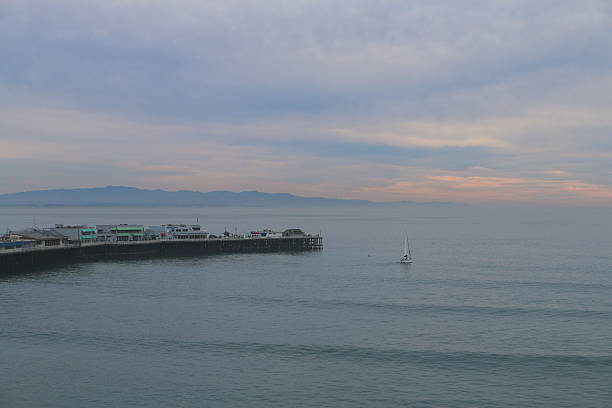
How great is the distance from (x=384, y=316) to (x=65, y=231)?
75.2 metres

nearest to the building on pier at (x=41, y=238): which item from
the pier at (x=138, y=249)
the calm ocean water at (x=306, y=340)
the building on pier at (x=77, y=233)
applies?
the building on pier at (x=77, y=233)

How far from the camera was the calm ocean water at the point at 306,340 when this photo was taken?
100ft

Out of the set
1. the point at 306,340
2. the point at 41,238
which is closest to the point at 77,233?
the point at 41,238

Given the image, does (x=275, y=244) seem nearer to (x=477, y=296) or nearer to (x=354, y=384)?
(x=477, y=296)

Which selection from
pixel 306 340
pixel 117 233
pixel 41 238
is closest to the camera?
pixel 306 340

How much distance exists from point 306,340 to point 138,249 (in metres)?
69.4

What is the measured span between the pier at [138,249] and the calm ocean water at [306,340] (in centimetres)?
858

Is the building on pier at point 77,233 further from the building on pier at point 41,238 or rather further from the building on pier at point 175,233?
the building on pier at point 175,233

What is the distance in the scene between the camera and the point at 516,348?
125 feet

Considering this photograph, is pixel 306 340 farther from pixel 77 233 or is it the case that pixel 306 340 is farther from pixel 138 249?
pixel 77 233

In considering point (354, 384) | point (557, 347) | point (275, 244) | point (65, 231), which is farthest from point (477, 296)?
point (65, 231)

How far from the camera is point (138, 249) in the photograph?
3991 inches

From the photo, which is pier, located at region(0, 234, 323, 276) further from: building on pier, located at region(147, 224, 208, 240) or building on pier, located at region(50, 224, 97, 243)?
building on pier, located at region(50, 224, 97, 243)

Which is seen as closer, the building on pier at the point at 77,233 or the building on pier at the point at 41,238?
the building on pier at the point at 41,238
